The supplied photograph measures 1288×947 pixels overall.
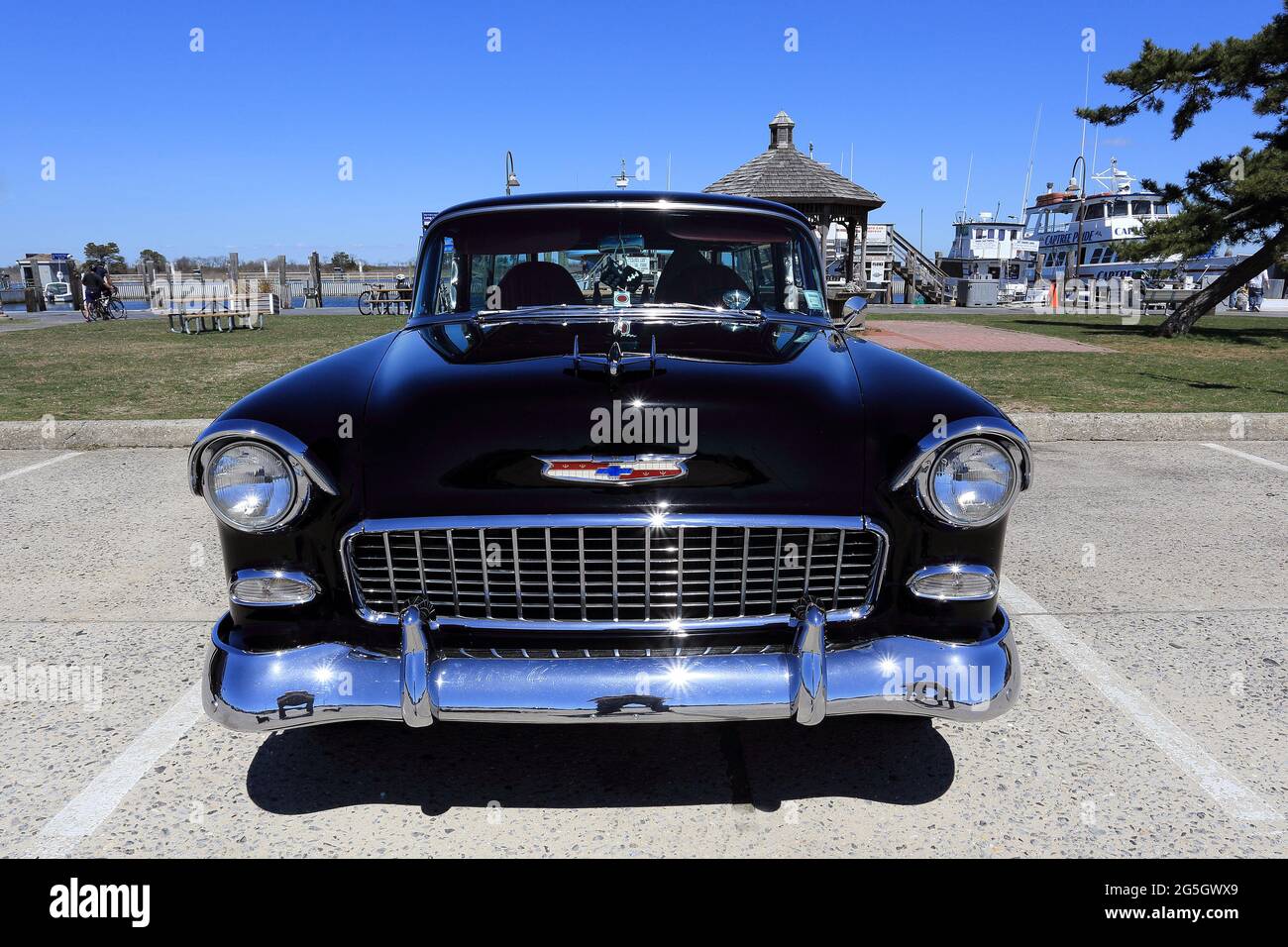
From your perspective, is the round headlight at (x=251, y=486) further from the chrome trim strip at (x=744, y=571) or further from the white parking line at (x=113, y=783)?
the chrome trim strip at (x=744, y=571)

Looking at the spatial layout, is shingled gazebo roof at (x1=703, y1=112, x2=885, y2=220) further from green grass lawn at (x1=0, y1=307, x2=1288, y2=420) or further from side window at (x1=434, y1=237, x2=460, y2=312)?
side window at (x1=434, y1=237, x2=460, y2=312)

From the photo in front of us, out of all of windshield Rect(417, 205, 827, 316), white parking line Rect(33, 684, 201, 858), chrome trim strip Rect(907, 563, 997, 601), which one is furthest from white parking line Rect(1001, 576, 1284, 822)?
white parking line Rect(33, 684, 201, 858)

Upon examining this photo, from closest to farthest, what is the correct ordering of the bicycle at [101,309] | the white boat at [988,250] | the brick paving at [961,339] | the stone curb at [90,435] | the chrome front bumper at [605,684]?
1. the chrome front bumper at [605,684]
2. the stone curb at [90,435]
3. the brick paving at [961,339]
4. the bicycle at [101,309]
5. the white boat at [988,250]

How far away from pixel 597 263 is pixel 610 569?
1.64 m

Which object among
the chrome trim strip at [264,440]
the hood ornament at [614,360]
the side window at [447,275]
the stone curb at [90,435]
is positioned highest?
the side window at [447,275]

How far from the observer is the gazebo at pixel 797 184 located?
23.4 metres

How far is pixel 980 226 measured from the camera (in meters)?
62.6

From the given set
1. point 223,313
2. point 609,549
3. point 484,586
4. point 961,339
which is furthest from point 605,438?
point 223,313

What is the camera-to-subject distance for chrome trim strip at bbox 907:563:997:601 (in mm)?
2336

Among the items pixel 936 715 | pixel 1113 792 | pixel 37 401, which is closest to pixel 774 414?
pixel 936 715

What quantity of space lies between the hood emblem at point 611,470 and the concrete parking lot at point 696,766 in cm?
88

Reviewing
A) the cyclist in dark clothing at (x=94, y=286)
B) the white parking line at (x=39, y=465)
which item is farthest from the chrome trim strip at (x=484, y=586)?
the cyclist in dark clothing at (x=94, y=286)

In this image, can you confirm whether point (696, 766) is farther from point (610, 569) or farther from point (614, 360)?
point (614, 360)
